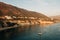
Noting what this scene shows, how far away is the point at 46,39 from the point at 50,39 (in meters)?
2.38

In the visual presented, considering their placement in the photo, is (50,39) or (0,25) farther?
(0,25)

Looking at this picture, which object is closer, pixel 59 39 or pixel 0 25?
pixel 59 39

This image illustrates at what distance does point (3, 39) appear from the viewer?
268 ft

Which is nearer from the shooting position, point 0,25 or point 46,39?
point 46,39

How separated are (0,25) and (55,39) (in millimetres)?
77160

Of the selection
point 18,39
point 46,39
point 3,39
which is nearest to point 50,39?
point 46,39

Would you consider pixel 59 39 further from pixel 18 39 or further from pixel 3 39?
pixel 3 39

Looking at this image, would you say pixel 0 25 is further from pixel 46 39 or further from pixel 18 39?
pixel 46 39

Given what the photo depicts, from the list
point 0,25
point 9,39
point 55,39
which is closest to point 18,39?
point 9,39

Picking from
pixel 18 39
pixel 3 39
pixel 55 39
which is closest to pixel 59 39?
pixel 55 39

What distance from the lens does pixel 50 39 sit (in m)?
79.8

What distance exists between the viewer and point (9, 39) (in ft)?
270

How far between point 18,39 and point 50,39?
60.3 ft

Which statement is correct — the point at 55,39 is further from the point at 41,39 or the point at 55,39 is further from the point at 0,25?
the point at 0,25
